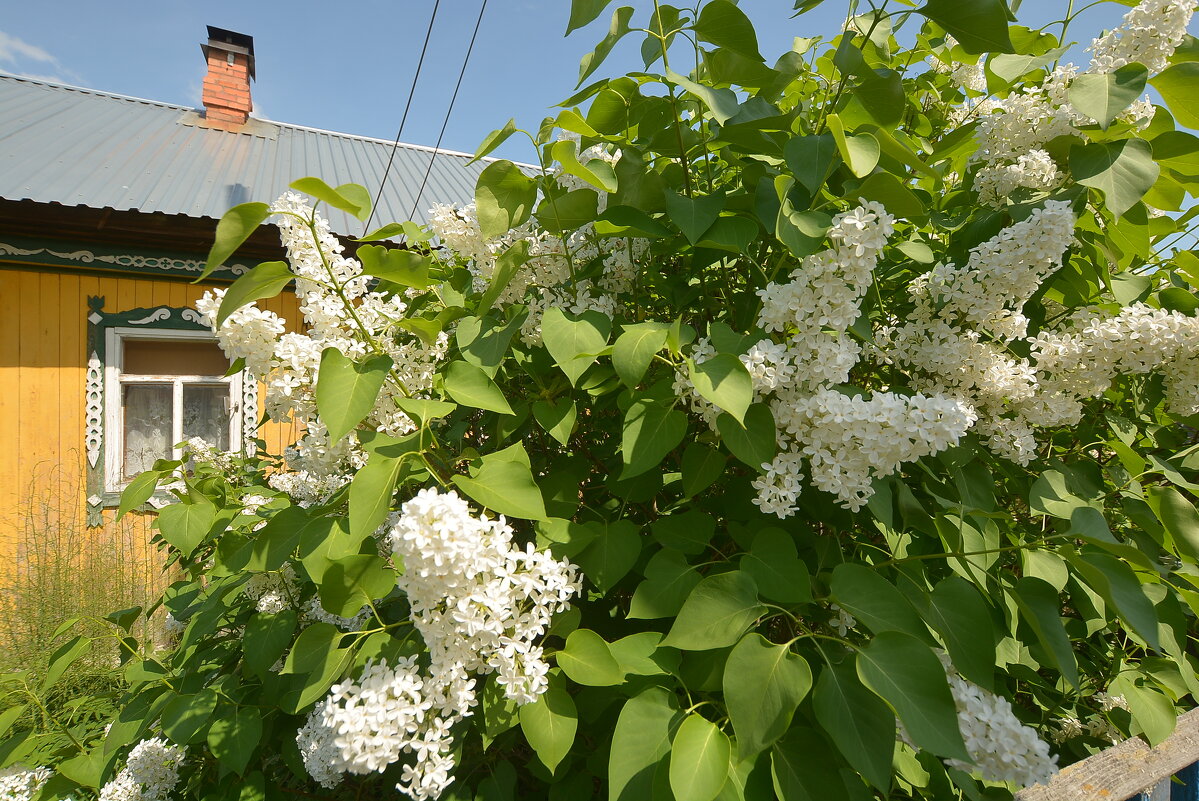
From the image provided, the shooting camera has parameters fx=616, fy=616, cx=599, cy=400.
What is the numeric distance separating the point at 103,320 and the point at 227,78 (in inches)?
173

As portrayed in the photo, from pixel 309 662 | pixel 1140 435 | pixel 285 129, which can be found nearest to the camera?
pixel 309 662

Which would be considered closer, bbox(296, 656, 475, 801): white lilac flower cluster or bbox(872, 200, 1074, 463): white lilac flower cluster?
bbox(296, 656, 475, 801): white lilac flower cluster

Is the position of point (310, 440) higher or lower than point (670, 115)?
lower

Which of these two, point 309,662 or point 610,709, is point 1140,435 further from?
point 309,662

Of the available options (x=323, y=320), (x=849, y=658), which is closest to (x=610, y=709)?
(x=849, y=658)

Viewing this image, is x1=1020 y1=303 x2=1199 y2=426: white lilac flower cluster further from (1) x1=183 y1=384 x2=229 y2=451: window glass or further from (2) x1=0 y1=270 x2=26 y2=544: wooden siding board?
(2) x1=0 y1=270 x2=26 y2=544: wooden siding board

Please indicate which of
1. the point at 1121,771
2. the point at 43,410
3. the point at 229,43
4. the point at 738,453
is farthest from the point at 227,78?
the point at 1121,771

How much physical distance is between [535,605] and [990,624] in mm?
647

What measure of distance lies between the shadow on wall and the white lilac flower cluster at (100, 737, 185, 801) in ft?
9.90

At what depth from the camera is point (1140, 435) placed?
5.15 feet

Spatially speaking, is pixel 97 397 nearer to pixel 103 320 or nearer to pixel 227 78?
pixel 103 320

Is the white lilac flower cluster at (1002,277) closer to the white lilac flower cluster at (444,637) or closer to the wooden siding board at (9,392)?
the white lilac flower cluster at (444,637)

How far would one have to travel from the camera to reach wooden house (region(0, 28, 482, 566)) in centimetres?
475

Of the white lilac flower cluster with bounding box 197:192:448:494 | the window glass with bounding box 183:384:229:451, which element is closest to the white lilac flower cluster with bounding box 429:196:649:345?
the white lilac flower cluster with bounding box 197:192:448:494
